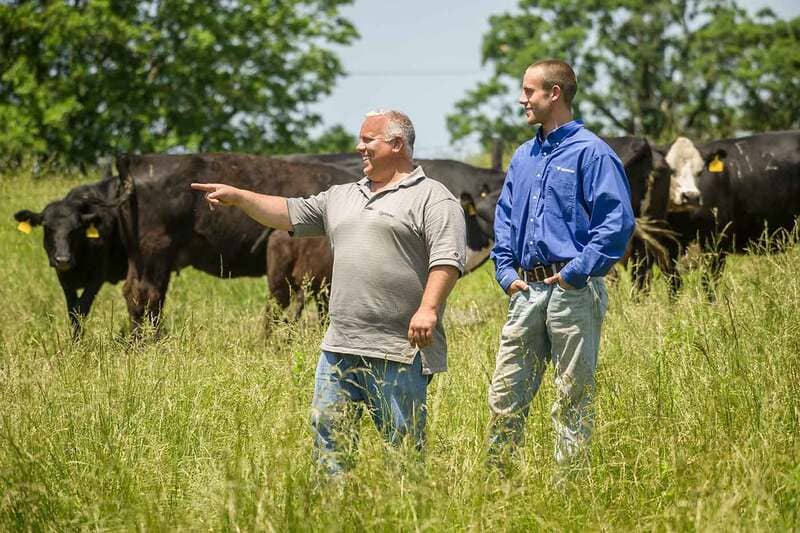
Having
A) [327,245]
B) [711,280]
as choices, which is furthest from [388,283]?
[327,245]

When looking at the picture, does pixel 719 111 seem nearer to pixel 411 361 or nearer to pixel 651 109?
pixel 651 109

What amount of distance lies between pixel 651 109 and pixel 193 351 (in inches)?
1540

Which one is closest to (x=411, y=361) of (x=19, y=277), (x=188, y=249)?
(x=188, y=249)

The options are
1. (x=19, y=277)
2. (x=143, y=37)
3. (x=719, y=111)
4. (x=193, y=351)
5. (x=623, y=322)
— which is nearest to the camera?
(x=193, y=351)

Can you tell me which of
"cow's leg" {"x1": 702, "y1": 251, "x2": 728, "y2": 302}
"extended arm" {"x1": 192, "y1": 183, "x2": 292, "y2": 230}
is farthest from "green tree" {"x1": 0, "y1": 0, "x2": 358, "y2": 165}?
"extended arm" {"x1": 192, "y1": 183, "x2": 292, "y2": 230}

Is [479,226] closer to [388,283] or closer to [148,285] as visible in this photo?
[148,285]

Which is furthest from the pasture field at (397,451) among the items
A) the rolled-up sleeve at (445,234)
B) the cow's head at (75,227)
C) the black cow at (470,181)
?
the black cow at (470,181)

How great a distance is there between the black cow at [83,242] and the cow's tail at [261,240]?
5.66 ft

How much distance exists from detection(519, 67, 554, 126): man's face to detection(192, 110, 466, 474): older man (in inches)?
25.4

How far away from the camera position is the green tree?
27.7 metres

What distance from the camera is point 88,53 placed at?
1161 inches

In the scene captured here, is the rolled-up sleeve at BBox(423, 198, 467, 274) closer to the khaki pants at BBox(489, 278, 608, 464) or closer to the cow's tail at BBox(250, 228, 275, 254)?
the khaki pants at BBox(489, 278, 608, 464)

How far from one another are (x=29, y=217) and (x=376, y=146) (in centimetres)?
880

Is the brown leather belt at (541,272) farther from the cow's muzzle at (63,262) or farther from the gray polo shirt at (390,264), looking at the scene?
the cow's muzzle at (63,262)
